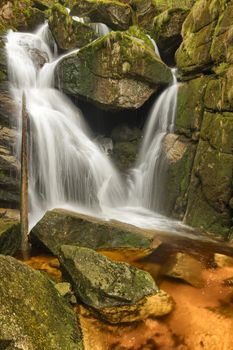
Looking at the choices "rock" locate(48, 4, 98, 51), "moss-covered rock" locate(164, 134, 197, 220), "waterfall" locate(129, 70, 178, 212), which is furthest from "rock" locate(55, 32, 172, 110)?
"moss-covered rock" locate(164, 134, 197, 220)

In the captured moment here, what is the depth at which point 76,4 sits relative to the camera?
18.6m

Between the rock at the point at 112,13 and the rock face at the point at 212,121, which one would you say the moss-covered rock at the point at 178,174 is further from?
the rock at the point at 112,13

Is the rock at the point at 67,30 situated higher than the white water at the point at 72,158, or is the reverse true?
the rock at the point at 67,30

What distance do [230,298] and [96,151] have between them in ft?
29.3

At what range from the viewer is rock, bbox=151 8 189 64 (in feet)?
48.0

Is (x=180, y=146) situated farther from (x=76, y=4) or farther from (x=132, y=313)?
(x=76, y=4)

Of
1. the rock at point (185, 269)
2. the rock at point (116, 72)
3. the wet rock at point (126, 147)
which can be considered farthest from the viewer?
the wet rock at point (126, 147)

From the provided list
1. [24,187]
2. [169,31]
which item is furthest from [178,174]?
[169,31]

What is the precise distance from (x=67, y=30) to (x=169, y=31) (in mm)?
4951

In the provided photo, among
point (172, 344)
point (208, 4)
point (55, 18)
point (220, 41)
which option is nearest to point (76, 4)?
point (55, 18)

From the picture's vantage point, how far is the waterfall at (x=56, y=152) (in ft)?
39.1

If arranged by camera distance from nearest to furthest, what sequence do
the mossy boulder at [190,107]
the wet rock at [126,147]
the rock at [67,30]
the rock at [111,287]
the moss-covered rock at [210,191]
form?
the rock at [111,287]
the moss-covered rock at [210,191]
the mossy boulder at [190,107]
the wet rock at [126,147]
the rock at [67,30]

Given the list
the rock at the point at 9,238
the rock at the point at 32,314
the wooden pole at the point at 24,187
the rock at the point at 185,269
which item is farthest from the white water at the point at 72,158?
the rock at the point at 32,314

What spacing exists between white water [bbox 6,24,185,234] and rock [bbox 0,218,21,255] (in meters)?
2.22
